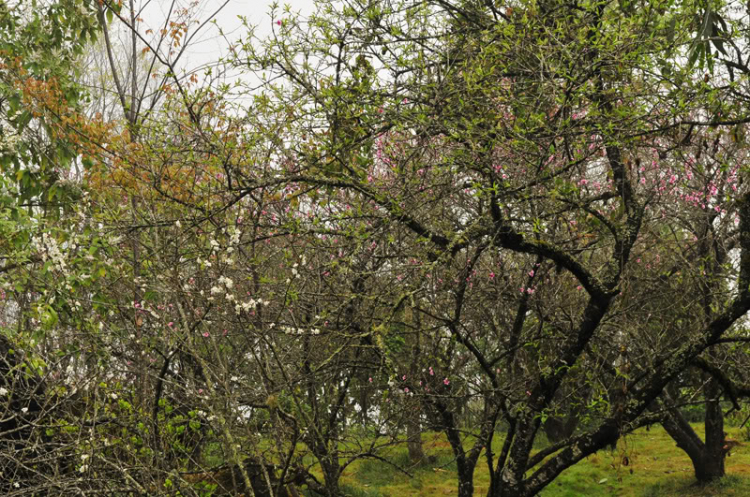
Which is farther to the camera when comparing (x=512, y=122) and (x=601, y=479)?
(x=601, y=479)

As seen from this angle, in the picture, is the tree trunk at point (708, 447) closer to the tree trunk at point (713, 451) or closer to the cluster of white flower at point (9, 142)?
the tree trunk at point (713, 451)

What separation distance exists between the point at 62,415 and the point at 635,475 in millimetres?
9236

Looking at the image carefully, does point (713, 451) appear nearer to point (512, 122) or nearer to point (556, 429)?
point (556, 429)

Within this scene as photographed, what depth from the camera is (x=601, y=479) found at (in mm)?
11195

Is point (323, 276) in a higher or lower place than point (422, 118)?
lower

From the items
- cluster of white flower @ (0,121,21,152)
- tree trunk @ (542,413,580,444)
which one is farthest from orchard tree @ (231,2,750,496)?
tree trunk @ (542,413,580,444)

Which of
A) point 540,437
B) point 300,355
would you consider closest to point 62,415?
point 300,355

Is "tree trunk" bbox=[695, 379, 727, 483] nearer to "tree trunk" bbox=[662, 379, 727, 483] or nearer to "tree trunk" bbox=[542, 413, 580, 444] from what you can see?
"tree trunk" bbox=[662, 379, 727, 483]

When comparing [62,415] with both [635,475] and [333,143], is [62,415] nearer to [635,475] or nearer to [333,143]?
[333,143]

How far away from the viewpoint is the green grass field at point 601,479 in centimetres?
1038

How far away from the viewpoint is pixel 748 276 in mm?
5852

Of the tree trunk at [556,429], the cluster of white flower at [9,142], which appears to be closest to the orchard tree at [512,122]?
the cluster of white flower at [9,142]

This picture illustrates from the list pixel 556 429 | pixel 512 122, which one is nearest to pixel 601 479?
pixel 556 429

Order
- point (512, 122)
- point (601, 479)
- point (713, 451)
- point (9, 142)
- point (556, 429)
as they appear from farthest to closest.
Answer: point (556, 429)
point (601, 479)
point (713, 451)
point (9, 142)
point (512, 122)
